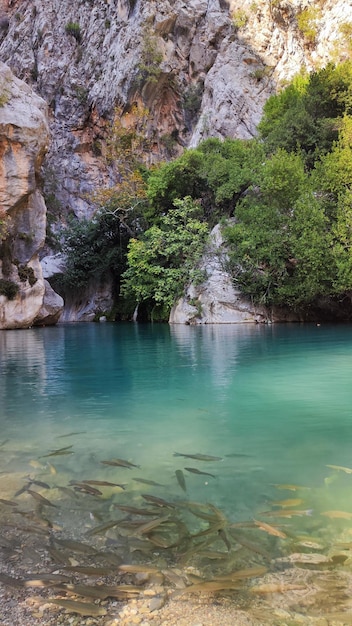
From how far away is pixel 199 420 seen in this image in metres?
4.77

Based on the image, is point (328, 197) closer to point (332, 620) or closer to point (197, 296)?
point (197, 296)

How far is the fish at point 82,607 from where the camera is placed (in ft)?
5.75

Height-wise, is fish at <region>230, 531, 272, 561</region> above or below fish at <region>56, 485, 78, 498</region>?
below

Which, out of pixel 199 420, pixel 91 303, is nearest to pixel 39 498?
pixel 199 420

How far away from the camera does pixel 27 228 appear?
2366 cm

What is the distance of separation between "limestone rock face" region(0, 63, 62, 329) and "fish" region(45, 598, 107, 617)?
69.5 ft

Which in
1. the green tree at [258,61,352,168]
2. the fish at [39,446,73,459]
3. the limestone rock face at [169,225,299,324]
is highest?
the green tree at [258,61,352,168]

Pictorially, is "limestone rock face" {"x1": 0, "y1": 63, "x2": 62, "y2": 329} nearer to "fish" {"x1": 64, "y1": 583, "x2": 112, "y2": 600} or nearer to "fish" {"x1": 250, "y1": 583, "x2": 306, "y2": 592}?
"fish" {"x1": 64, "y1": 583, "x2": 112, "y2": 600}

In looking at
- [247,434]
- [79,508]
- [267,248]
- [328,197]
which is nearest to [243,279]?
[267,248]

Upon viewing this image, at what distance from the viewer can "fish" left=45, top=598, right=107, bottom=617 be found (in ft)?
5.75

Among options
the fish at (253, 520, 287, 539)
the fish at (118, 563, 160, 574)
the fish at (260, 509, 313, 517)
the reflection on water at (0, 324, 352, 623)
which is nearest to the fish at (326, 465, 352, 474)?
the reflection on water at (0, 324, 352, 623)

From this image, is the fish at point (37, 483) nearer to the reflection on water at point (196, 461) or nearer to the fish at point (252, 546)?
the reflection on water at point (196, 461)

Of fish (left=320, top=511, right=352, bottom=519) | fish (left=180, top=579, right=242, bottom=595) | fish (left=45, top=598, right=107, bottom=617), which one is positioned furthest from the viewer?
fish (left=320, top=511, right=352, bottom=519)

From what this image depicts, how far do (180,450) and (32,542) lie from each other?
5.51ft
